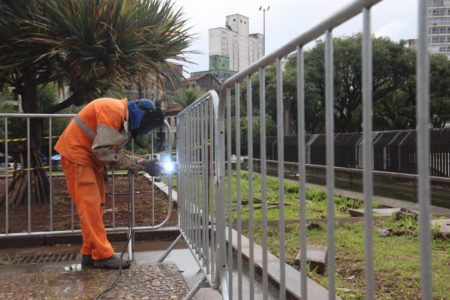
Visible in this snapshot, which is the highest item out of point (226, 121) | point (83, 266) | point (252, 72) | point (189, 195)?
point (252, 72)

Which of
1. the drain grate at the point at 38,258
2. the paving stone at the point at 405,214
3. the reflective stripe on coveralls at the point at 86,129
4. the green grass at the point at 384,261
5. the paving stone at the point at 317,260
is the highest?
the reflective stripe on coveralls at the point at 86,129

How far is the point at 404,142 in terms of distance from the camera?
512 inches

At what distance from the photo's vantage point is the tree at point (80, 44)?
5910 millimetres

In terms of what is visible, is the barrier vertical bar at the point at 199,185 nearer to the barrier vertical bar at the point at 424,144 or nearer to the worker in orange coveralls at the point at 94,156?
the worker in orange coveralls at the point at 94,156

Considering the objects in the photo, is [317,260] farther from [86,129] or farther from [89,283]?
[86,129]

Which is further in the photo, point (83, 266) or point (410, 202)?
point (410, 202)

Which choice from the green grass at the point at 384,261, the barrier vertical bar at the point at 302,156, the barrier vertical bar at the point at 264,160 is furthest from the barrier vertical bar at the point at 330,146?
the green grass at the point at 384,261

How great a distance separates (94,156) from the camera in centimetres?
419

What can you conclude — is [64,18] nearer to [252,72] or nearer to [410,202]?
[252,72]

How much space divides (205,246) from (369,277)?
82.7 inches

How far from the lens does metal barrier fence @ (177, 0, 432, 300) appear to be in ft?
3.62

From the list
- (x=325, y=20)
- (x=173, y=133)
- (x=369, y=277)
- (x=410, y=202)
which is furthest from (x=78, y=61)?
(x=410, y=202)

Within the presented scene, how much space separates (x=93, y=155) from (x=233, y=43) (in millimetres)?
70651

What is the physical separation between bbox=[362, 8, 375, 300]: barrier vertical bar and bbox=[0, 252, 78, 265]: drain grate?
3.88 metres
